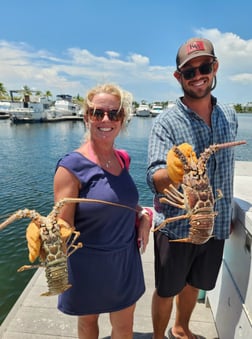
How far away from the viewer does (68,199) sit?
6.09ft

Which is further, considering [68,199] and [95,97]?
[95,97]

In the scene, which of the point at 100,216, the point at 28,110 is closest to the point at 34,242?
the point at 100,216

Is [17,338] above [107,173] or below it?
below

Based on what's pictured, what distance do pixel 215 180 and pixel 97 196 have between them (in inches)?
40.9

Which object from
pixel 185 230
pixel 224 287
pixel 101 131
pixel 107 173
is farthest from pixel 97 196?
pixel 224 287

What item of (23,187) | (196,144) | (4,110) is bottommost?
(23,187)

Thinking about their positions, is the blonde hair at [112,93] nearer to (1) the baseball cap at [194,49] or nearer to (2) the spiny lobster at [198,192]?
(1) the baseball cap at [194,49]

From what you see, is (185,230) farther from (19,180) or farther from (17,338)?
(19,180)

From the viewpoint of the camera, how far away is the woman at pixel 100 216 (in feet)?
6.86

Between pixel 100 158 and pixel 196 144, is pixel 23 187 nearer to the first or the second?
pixel 100 158

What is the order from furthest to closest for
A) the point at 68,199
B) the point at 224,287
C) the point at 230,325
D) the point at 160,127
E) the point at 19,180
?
the point at 19,180, the point at 224,287, the point at 230,325, the point at 160,127, the point at 68,199

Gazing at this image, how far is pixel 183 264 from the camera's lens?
8.40 ft

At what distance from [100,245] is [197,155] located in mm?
1087

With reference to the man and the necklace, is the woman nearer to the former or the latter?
the necklace
